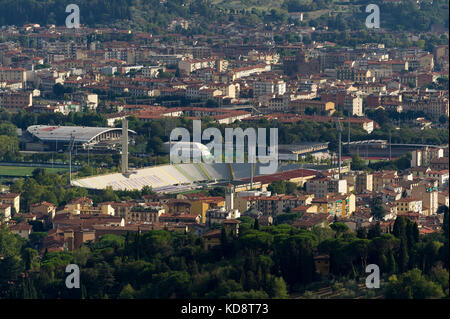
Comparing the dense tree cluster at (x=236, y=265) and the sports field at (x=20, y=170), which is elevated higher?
the dense tree cluster at (x=236, y=265)

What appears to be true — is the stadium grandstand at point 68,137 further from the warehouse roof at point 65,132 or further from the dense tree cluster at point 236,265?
the dense tree cluster at point 236,265

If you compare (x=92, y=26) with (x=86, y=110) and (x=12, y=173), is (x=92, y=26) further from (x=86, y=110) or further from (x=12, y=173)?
(x=12, y=173)

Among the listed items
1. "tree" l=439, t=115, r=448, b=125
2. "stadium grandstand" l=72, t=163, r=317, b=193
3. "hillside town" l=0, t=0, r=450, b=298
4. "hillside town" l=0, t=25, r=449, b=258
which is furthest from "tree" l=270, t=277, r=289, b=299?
"tree" l=439, t=115, r=448, b=125

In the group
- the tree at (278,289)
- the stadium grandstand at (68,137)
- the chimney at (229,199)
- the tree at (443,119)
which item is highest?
the tree at (278,289)

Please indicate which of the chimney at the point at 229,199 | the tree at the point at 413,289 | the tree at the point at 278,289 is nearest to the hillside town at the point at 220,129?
the chimney at the point at 229,199

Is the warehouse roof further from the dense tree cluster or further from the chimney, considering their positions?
the dense tree cluster

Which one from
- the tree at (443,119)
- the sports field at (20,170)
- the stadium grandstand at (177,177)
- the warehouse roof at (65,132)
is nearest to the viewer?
the stadium grandstand at (177,177)

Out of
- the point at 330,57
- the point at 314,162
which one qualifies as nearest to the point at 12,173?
the point at 314,162
